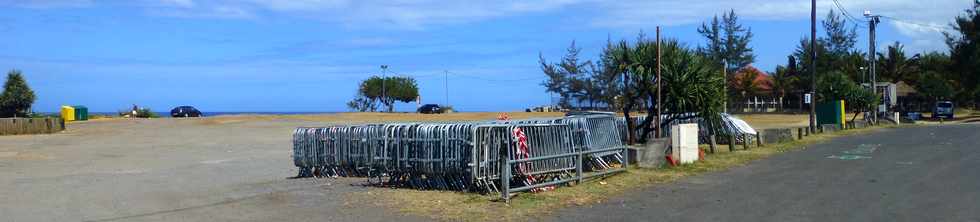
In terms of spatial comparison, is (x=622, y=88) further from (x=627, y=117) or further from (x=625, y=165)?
(x=625, y=165)

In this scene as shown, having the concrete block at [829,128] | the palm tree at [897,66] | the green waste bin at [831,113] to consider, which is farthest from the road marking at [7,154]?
the palm tree at [897,66]

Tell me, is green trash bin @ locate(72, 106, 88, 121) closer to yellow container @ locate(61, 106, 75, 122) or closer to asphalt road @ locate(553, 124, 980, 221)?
yellow container @ locate(61, 106, 75, 122)

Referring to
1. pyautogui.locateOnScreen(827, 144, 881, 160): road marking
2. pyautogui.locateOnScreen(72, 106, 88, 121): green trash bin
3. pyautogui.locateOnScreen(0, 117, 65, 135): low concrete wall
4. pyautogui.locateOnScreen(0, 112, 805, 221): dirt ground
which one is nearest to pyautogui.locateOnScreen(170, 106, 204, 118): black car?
pyautogui.locateOnScreen(72, 106, 88, 121): green trash bin

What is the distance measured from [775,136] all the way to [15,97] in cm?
4806

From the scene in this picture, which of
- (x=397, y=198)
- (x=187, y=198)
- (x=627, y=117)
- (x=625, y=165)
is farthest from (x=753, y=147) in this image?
(x=187, y=198)

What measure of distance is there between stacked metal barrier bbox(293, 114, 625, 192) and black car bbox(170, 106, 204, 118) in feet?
202

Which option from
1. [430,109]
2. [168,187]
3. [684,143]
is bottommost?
[168,187]

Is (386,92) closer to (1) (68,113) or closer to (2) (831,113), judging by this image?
(1) (68,113)

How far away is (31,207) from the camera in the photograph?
464 inches

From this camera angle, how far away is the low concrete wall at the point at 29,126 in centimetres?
4178

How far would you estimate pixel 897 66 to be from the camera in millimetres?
85500

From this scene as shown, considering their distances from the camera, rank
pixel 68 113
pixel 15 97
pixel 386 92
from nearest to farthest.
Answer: pixel 15 97
pixel 68 113
pixel 386 92

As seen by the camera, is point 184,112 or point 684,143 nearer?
point 684,143

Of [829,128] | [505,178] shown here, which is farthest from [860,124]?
[505,178]
